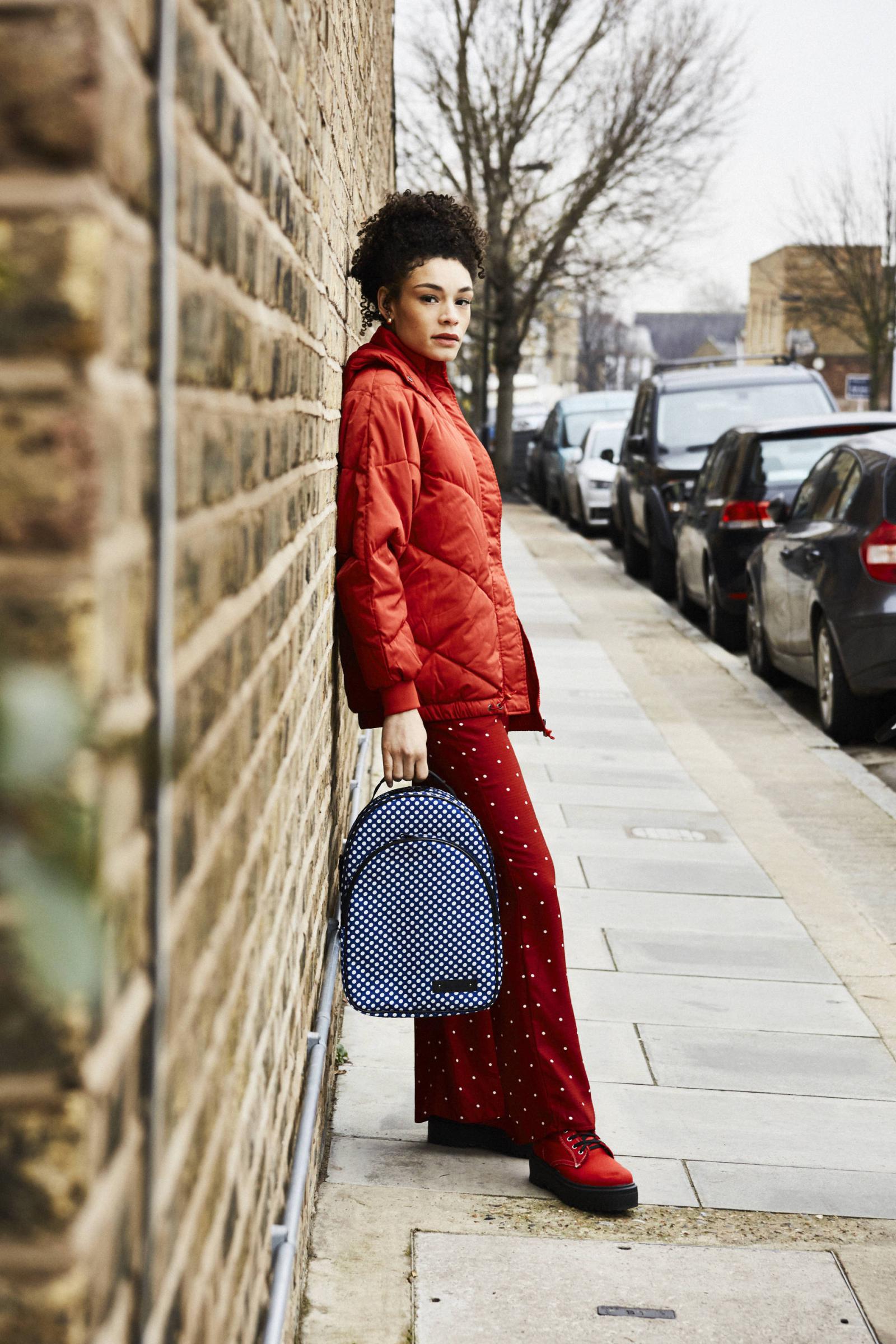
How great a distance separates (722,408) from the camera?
15.5 m

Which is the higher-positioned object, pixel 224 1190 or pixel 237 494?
pixel 237 494

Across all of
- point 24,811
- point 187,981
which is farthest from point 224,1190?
point 24,811

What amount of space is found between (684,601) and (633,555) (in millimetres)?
3074

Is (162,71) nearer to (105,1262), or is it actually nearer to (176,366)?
(176,366)

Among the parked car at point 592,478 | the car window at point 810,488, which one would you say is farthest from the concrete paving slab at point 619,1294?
the parked car at point 592,478

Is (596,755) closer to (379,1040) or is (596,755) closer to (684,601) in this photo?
(379,1040)

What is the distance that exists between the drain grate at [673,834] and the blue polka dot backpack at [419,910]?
11.1ft

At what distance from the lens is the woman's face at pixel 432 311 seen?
330cm

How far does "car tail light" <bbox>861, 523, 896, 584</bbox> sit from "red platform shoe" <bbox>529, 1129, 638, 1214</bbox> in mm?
5103

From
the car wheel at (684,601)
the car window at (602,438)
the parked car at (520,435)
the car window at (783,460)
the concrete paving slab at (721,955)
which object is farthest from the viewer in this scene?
the parked car at (520,435)

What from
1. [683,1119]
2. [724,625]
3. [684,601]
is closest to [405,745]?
[683,1119]

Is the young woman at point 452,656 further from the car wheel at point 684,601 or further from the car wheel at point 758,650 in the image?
the car wheel at point 684,601

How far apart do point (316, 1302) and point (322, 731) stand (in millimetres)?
1038

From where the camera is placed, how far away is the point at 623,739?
8578mm
